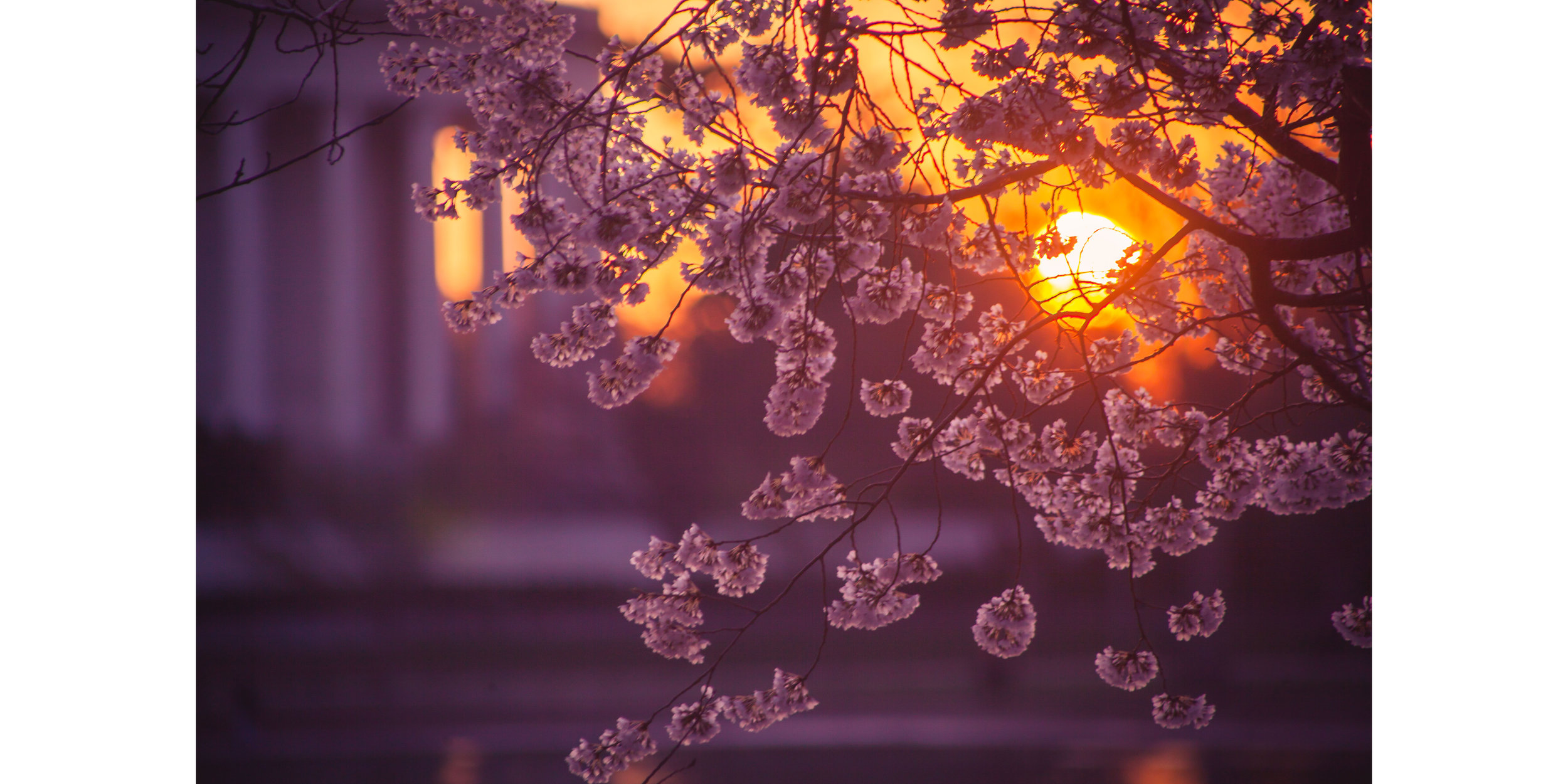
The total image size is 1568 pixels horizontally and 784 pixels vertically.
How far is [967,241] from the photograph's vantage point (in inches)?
43.3

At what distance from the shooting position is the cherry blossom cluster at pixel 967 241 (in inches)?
40.4

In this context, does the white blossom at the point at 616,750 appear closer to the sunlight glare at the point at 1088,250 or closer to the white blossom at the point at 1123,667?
the white blossom at the point at 1123,667

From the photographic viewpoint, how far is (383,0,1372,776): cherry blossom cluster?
103cm

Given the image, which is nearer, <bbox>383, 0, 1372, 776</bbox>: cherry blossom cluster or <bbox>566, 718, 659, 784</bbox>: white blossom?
<bbox>383, 0, 1372, 776</bbox>: cherry blossom cluster

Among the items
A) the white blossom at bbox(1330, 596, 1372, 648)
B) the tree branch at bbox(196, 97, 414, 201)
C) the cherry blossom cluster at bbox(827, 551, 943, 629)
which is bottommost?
the white blossom at bbox(1330, 596, 1372, 648)

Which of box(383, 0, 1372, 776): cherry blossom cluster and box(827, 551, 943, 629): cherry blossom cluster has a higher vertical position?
box(383, 0, 1372, 776): cherry blossom cluster

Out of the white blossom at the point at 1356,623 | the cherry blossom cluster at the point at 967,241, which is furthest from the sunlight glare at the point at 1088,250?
the white blossom at the point at 1356,623

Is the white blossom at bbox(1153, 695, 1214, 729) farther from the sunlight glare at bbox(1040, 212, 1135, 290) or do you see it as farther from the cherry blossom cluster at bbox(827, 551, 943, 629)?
the sunlight glare at bbox(1040, 212, 1135, 290)

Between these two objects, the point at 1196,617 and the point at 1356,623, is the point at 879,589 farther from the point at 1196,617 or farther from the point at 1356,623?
the point at 1356,623

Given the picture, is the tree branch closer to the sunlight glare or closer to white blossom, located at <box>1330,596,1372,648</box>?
the sunlight glare

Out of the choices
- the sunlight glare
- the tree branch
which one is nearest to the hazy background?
the tree branch
